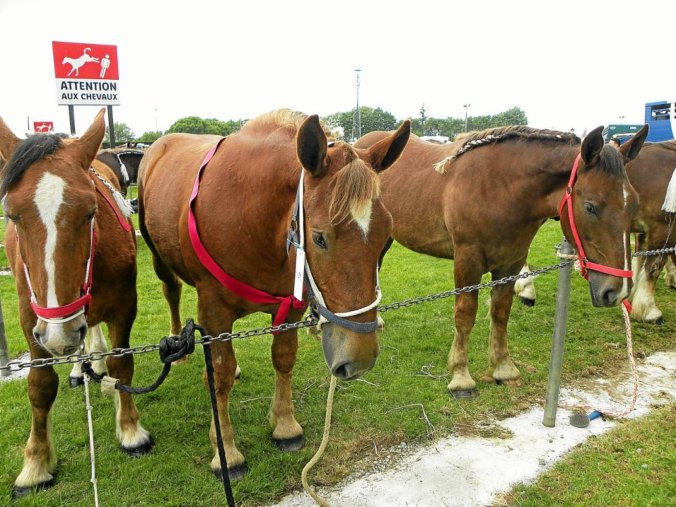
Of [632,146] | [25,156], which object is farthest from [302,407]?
[632,146]

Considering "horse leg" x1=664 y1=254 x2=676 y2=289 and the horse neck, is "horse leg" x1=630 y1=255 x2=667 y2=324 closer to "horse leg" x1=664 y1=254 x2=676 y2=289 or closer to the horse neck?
→ "horse leg" x1=664 y1=254 x2=676 y2=289

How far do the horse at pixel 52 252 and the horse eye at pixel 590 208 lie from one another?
9.95 ft

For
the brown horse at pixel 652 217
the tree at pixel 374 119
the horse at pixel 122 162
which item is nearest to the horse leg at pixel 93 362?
the horse at pixel 122 162

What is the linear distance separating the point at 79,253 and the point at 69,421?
1.99 m

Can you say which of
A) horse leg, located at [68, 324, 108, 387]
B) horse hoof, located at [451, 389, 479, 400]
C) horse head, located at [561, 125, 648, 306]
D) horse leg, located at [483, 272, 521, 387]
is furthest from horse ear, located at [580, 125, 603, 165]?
horse leg, located at [68, 324, 108, 387]

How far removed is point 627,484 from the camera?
2.71 meters

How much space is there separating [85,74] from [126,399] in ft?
29.4

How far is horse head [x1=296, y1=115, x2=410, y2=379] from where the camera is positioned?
1.86 m

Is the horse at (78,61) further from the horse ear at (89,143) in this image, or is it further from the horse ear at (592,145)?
the horse ear at (592,145)

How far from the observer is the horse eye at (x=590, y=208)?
3.05m

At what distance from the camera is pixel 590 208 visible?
306cm

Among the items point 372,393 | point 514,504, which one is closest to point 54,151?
point 372,393

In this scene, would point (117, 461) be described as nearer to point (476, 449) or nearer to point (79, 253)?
point (79, 253)

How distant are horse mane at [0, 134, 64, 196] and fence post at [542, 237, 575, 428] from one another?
319cm
